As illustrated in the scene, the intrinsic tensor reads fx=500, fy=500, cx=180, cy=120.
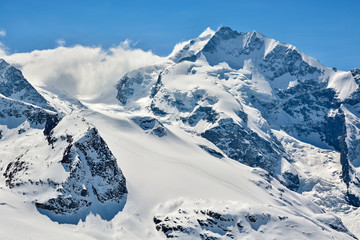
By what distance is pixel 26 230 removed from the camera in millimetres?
196000

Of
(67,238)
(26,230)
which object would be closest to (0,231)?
(26,230)

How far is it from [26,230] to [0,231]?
→ 10.2 metres

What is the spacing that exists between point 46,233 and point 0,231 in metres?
17.6

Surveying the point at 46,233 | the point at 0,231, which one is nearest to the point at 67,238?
the point at 46,233

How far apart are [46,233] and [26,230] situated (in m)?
7.77

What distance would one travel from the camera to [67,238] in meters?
199

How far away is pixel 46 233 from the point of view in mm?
198375

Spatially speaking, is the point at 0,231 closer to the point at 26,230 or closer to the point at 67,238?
the point at 26,230

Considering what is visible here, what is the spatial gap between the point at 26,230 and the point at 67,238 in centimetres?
1615

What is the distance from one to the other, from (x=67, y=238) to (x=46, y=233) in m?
8.46

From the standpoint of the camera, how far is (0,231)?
190m

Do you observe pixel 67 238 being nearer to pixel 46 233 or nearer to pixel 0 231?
pixel 46 233
